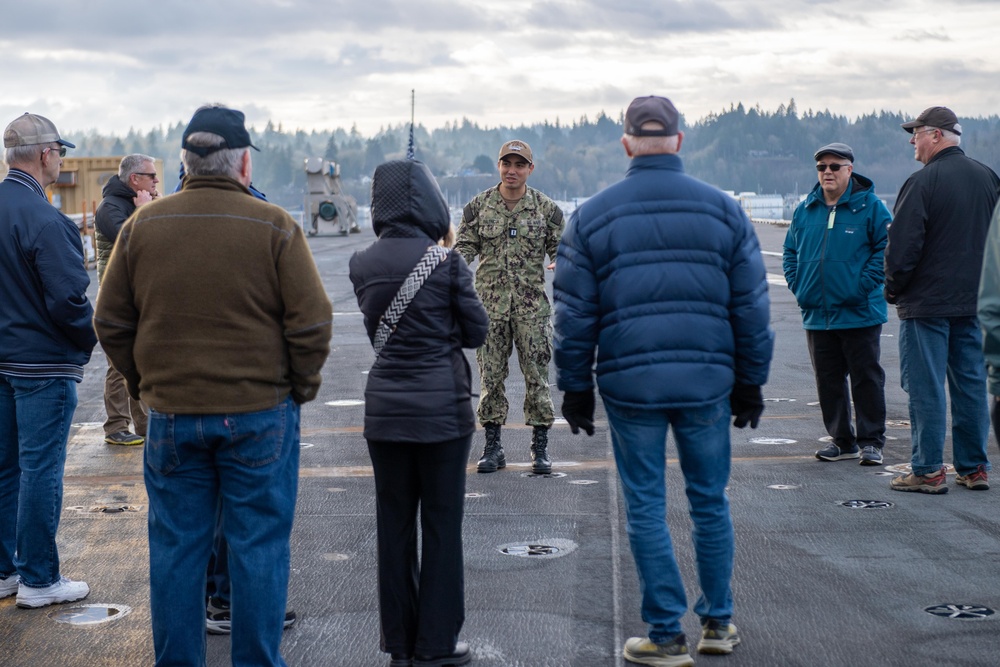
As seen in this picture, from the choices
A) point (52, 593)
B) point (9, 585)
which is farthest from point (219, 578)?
point (9, 585)

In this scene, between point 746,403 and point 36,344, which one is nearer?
point 746,403

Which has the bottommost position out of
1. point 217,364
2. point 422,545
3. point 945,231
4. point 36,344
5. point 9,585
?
point 9,585

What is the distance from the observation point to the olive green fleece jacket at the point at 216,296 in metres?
3.65

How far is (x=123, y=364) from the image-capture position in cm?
390

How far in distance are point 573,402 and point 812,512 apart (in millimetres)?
2622

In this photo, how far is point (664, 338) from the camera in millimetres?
4285

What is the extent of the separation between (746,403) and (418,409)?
124 cm

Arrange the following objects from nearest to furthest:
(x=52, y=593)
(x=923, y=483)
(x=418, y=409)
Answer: (x=418, y=409)
(x=52, y=593)
(x=923, y=483)

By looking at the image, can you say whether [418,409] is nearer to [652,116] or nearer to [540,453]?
[652,116]

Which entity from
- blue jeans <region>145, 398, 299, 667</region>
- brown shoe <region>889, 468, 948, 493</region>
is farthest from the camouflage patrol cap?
blue jeans <region>145, 398, 299, 667</region>

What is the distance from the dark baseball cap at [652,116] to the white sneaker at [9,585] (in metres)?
3.27

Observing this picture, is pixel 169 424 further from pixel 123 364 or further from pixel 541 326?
pixel 541 326

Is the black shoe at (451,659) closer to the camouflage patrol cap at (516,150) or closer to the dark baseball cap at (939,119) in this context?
the camouflage patrol cap at (516,150)

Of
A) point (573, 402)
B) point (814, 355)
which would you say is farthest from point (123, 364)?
point (814, 355)
